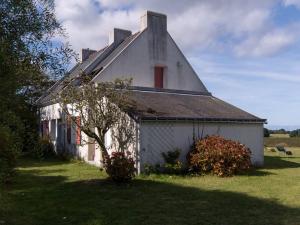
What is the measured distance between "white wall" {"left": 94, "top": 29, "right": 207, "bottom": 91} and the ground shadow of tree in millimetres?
10136

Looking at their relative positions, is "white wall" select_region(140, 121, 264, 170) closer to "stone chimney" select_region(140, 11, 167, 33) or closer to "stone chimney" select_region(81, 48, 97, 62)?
"stone chimney" select_region(140, 11, 167, 33)

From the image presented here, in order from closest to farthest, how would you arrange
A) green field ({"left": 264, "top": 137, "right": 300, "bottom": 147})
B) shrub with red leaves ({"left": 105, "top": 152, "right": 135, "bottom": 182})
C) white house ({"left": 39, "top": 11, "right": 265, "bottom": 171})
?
shrub with red leaves ({"left": 105, "top": 152, "right": 135, "bottom": 182})
white house ({"left": 39, "top": 11, "right": 265, "bottom": 171})
green field ({"left": 264, "top": 137, "right": 300, "bottom": 147})

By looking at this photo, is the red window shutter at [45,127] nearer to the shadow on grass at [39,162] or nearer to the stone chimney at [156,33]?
the shadow on grass at [39,162]

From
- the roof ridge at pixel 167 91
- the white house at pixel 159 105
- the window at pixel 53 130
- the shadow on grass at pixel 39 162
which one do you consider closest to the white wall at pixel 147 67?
the white house at pixel 159 105

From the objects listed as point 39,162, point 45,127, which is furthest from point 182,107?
point 45,127

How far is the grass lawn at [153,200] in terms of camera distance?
9.47 metres

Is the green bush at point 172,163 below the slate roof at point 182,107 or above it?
below

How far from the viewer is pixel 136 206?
425 inches

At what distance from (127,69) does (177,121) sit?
656 centimetres

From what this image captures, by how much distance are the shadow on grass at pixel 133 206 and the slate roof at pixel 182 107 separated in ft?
13.7

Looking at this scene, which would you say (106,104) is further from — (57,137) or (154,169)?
(57,137)

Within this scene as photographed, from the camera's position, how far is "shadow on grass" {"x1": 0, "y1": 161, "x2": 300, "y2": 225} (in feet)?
30.8

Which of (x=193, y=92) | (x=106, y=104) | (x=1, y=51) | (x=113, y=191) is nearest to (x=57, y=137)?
(x=193, y=92)

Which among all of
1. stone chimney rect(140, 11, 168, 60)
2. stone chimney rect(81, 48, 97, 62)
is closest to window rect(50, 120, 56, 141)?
stone chimney rect(81, 48, 97, 62)
